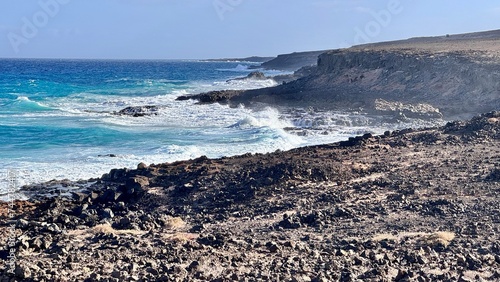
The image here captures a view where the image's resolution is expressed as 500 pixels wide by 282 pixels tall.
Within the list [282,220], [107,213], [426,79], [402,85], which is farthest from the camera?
[402,85]

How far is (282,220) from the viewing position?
1019 centimetres

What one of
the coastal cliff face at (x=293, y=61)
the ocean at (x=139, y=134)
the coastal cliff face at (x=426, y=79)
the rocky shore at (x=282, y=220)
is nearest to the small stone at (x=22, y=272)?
the rocky shore at (x=282, y=220)

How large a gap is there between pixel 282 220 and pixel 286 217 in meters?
0.11

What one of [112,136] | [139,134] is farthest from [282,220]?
[139,134]

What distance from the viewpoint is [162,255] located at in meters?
7.91

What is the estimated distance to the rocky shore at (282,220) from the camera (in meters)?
7.46

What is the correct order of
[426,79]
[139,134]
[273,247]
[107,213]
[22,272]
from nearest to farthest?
[22,272] → [273,247] → [107,213] → [139,134] → [426,79]

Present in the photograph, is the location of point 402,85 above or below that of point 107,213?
above

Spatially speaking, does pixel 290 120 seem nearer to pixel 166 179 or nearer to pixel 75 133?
pixel 75 133

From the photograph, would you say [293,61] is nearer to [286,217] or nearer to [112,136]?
[112,136]

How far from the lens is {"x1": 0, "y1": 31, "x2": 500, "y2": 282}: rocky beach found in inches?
295

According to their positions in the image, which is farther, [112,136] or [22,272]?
[112,136]

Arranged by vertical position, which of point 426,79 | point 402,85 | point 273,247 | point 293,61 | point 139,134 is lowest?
point 139,134

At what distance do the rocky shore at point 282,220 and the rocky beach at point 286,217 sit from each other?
31 millimetres
